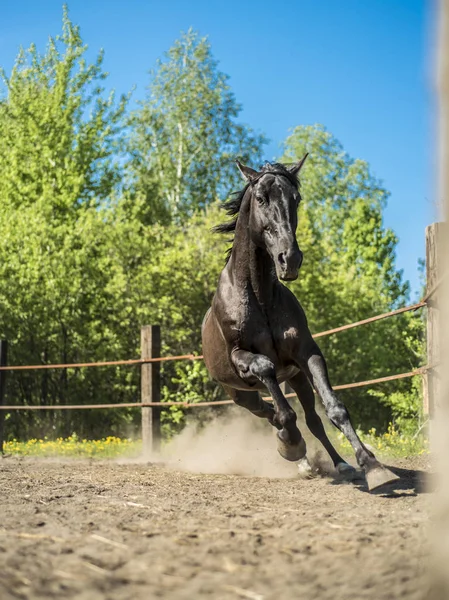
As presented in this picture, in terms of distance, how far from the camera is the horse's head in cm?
462

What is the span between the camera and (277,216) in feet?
15.8

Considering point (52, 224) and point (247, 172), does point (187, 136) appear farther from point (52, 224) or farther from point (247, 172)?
point (247, 172)

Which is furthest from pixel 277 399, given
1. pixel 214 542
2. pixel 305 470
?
pixel 214 542

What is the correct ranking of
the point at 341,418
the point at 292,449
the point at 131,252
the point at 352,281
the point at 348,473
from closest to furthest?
the point at 341,418 → the point at 292,449 → the point at 348,473 → the point at 131,252 → the point at 352,281

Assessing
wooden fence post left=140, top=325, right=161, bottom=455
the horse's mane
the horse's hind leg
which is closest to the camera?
the horse's mane

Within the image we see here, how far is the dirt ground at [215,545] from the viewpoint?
205 cm

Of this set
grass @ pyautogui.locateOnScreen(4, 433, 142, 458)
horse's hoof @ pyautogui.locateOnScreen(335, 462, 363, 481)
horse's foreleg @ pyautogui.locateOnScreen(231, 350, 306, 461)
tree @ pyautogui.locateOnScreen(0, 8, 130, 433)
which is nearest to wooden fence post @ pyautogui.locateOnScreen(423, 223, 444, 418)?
horse's hoof @ pyautogui.locateOnScreen(335, 462, 363, 481)

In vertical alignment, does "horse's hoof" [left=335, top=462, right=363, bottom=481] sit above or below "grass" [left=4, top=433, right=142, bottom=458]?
above

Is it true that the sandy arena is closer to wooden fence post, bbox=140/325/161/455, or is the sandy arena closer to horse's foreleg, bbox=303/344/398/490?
horse's foreleg, bbox=303/344/398/490

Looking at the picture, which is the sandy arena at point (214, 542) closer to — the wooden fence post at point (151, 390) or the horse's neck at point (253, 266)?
the horse's neck at point (253, 266)

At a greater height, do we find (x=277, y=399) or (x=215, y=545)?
(x=277, y=399)

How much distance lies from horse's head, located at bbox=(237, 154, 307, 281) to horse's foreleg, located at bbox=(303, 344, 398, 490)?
69 centimetres

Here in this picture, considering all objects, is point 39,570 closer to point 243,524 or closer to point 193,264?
point 243,524

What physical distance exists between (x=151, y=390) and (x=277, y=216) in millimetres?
5333
